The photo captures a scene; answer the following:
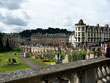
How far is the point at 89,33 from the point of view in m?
71.4

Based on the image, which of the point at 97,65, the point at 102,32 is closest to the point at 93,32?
the point at 102,32

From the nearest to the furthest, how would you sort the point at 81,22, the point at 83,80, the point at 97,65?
the point at 83,80
the point at 97,65
the point at 81,22

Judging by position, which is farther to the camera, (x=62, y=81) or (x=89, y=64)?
(x=89, y=64)

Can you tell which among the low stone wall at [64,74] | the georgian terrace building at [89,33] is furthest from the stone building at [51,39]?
the low stone wall at [64,74]

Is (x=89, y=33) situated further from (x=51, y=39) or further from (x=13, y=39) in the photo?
(x=13, y=39)

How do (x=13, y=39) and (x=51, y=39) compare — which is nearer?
(x=51, y=39)

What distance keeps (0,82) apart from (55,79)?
1.39m

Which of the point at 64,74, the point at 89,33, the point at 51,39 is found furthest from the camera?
the point at 51,39

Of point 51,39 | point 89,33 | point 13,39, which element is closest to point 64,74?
point 89,33

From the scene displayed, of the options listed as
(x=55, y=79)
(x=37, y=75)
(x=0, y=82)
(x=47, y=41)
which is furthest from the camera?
(x=47, y=41)

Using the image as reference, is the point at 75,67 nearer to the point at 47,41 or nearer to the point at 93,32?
the point at 93,32

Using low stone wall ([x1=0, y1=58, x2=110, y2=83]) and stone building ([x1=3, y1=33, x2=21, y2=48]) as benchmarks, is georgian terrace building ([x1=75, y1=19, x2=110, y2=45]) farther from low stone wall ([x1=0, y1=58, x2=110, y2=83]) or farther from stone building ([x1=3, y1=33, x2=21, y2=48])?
stone building ([x1=3, y1=33, x2=21, y2=48])

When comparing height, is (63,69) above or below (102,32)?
below

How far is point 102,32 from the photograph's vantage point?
75625mm
